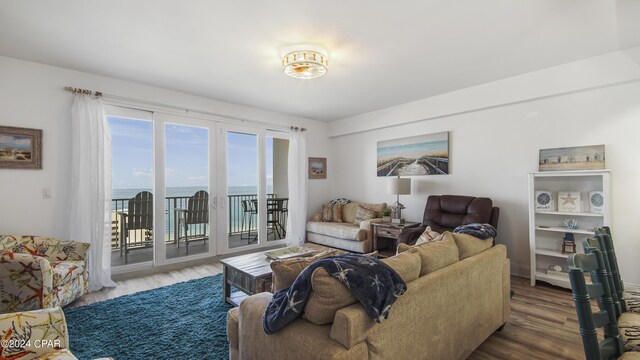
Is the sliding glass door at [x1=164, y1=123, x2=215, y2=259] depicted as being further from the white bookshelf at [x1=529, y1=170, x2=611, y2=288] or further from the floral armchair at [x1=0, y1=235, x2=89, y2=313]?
the white bookshelf at [x1=529, y1=170, x2=611, y2=288]

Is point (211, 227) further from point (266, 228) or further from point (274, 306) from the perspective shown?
point (274, 306)

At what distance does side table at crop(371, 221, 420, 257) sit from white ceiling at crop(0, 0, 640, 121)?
214 centimetres

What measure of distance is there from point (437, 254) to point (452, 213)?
2635mm

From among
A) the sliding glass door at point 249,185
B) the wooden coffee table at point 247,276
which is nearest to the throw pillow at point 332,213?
the sliding glass door at point 249,185

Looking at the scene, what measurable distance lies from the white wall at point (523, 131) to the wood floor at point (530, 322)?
0.77 metres

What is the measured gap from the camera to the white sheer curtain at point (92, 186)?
3.46 metres

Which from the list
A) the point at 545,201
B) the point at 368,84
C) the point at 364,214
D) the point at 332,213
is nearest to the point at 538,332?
the point at 545,201

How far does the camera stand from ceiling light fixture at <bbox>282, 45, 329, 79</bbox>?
290 cm

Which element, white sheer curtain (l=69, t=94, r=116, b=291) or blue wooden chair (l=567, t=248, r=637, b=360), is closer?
blue wooden chair (l=567, t=248, r=637, b=360)

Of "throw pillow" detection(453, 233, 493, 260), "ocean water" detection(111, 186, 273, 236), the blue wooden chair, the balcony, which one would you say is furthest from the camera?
the balcony

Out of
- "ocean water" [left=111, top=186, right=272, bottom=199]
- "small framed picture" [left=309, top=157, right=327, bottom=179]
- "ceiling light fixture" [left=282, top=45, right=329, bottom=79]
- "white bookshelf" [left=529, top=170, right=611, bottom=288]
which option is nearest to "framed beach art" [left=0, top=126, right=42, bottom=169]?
"ocean water" [left=111, top=186, right=272, bottom=199]

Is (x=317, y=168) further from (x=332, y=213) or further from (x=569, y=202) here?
(x=569, y=202)

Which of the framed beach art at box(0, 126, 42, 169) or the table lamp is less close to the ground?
the framed beach art at box(0, 126, 42, 169)

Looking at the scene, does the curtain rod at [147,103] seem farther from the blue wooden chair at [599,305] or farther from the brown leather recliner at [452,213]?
the blue wooden chair at [599,305]
